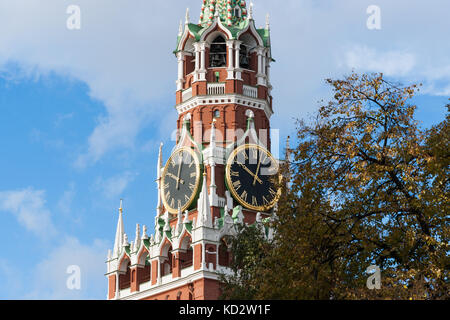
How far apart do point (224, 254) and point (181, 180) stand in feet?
23.0

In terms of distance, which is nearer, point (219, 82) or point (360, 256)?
point (360, 256)

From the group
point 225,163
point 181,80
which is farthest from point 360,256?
point 181,80

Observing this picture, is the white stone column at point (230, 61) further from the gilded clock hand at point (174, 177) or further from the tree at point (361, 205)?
the tree at point (361, 205)

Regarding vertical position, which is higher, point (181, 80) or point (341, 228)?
point (181, 80)

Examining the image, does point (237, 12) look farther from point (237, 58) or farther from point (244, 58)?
point (237, 58)

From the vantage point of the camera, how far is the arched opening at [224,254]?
7388 centimetres

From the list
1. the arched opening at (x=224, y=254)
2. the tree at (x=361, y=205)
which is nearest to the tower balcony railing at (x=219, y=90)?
the arched opening at (x=224, y=254)

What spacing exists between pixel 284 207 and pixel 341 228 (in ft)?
9.88

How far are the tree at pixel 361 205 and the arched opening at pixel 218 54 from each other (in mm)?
37645

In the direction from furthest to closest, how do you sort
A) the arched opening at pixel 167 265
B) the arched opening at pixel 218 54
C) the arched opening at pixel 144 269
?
the arched opening at pixel 218 54 → the arched opening at pixel 144 269 → the arched opening at pixel 167 265

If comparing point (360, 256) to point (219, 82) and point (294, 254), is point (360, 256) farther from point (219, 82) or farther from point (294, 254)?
point (219, 82)
